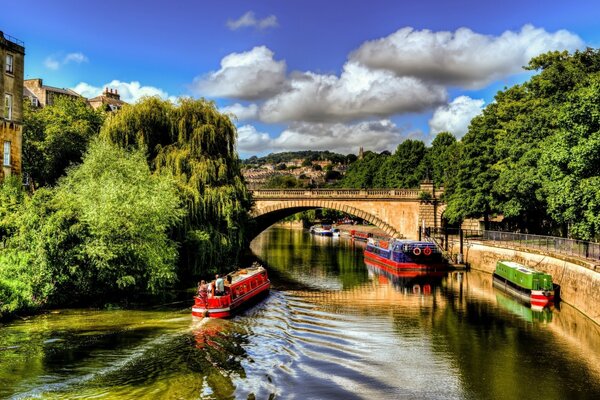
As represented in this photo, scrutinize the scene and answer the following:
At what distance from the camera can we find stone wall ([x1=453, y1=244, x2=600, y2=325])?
26234 millimetres

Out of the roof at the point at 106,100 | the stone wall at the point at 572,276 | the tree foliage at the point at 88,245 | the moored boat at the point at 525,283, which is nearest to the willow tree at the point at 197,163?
the tree foliage at the point at 88,245

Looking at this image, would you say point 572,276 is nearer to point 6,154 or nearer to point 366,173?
point 6,154

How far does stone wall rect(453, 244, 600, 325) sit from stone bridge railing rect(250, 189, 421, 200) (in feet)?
55.2

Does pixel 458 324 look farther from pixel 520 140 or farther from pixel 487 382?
pixel 520 140

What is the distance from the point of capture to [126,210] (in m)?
27.1

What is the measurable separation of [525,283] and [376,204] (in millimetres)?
28861

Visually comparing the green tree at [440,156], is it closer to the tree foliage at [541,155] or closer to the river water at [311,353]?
the tree foliage at [541,155]

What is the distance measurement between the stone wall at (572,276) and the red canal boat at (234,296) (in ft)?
55.3

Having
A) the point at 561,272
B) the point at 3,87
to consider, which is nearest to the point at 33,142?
the point at 3,87

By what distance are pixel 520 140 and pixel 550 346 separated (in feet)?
77.4

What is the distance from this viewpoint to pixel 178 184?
114 ft

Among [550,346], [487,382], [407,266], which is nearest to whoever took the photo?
[487,382]

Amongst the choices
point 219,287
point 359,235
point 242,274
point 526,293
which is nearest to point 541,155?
point 526,293

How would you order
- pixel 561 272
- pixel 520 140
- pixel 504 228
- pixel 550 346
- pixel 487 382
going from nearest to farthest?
pixel 487 382, pixel 550 346, pixel 561 272, pixel 520 140, pixel 504 228
